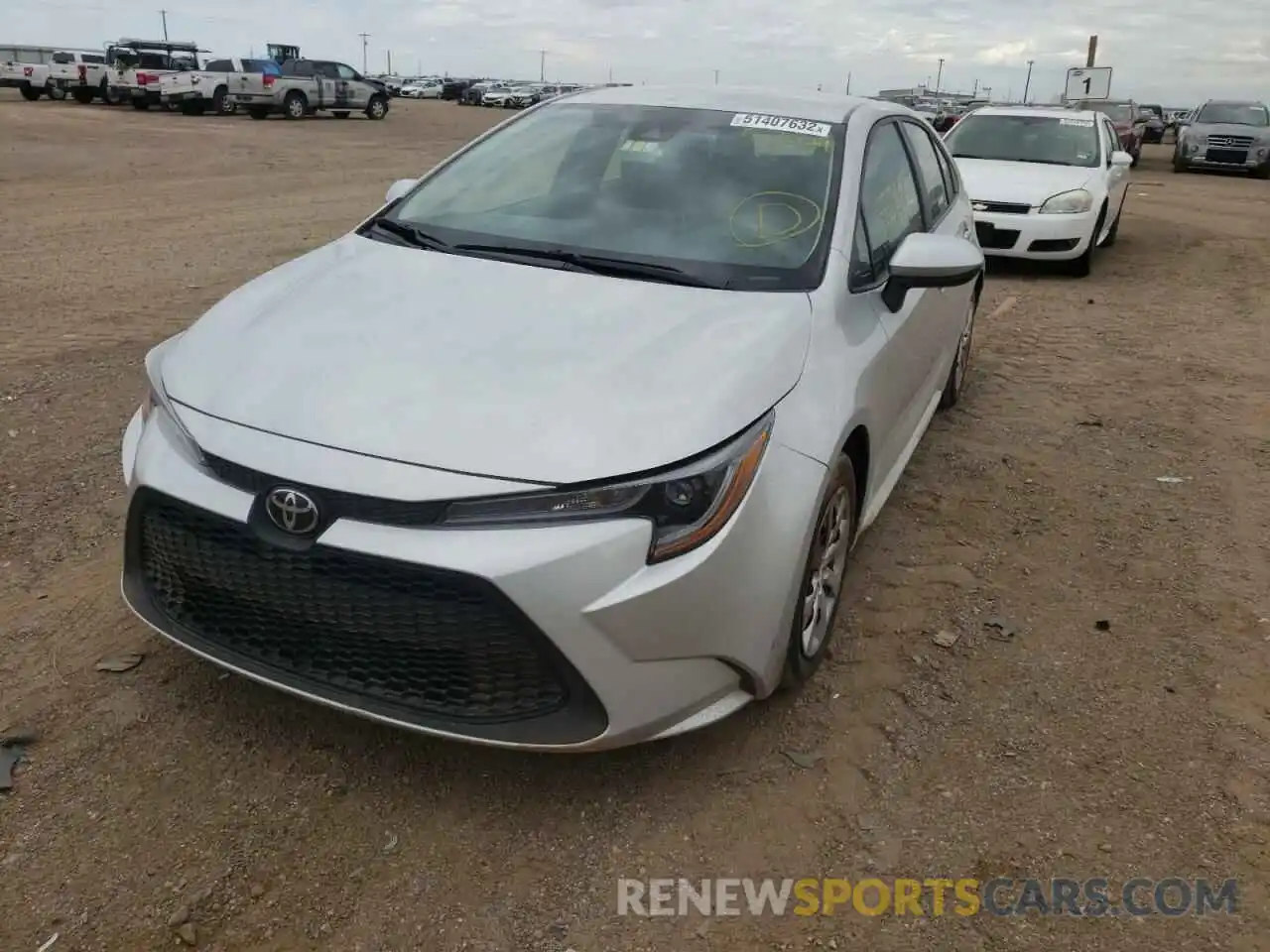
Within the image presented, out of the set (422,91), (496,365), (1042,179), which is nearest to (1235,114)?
(1042,179)

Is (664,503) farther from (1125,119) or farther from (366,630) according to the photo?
→ (1125,119)

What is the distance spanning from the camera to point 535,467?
2213 mm

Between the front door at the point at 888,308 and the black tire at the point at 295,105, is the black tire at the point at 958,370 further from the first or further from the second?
the black tire at the point at 295,105

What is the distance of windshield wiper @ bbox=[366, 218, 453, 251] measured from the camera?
132 inches

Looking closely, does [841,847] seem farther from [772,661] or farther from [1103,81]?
[1103,81]

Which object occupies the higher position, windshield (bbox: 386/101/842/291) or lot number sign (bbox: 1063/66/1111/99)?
lot number sign (bbox: 1063/66/1111/99)

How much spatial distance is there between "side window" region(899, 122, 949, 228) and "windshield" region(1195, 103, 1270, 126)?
21.7m

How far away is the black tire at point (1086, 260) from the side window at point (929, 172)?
18.3 ft

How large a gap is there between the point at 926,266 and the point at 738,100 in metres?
1.13

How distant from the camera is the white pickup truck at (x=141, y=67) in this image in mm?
29719

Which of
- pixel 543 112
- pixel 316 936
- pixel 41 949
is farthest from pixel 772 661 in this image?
pixel 543 112

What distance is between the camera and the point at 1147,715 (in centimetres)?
304

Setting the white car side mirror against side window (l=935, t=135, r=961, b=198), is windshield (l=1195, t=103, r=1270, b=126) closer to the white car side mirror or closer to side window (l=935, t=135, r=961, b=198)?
side window (l=935, t=135, r=961, b=198)

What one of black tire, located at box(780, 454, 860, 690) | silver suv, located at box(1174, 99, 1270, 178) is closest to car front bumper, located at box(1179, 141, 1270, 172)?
silver suv, located at box(1174, 99, 1270, 178)
